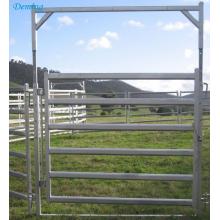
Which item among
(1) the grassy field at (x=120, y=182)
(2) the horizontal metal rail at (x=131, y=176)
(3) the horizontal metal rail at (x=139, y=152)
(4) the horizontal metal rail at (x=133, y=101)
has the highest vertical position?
(4) the horizontal metal rail at (x=133, y=101)

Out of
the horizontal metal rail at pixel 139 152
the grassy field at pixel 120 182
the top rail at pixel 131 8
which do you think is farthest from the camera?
the grassy field at pixel 120 182

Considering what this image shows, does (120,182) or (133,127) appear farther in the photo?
(120,182)

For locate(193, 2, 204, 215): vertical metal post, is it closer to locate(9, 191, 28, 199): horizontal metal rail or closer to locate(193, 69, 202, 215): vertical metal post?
locate(193, 69, 202, 215): vertical metal post

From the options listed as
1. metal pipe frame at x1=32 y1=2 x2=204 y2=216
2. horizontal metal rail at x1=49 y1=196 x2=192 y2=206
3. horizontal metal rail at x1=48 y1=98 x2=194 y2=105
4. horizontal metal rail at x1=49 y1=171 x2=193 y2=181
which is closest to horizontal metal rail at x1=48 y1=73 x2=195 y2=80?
metal pipe frame at x1=32 y1=2 x2=204 y2=216

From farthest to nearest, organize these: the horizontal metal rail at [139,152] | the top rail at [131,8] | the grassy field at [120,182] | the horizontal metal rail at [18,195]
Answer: the horizontal metal rail at [18,195]
the grassy field at [120,182]
the horizontal metal rail at [139,152]
the top rail at [131,8]

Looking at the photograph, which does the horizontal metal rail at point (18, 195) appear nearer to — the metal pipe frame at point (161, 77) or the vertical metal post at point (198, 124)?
the metal pipe frame at point (161, 77)

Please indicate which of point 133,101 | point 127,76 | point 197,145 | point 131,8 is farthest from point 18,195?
point 131,8

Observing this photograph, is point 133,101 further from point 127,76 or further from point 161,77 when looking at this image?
point 161,77

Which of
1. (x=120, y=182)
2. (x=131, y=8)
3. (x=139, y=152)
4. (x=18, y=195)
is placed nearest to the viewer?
(x=131, y=8)

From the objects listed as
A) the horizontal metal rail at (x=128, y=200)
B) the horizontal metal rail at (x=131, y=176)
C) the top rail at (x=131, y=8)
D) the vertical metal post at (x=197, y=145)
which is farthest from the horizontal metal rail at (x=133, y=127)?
the top rail at (x=131, y=8)

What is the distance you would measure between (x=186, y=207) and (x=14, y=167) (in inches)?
152
